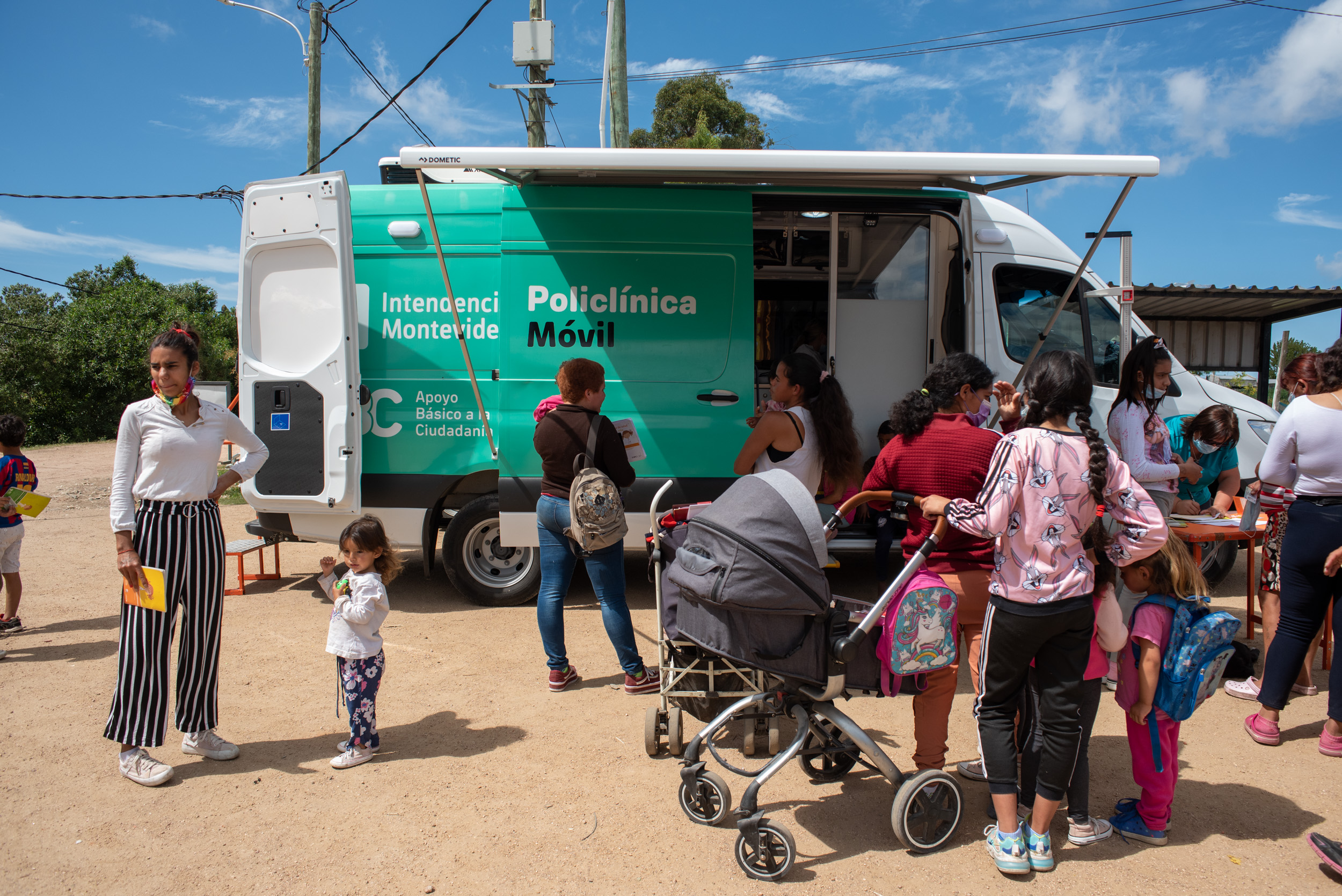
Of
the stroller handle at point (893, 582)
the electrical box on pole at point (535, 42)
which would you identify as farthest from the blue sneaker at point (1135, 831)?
the electrical box on pole at point (535, 42)

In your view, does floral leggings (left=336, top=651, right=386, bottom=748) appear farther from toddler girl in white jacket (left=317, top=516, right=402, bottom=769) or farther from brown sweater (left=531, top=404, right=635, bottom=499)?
brown sweater (left=531, top=404, right=635, bottom=499)

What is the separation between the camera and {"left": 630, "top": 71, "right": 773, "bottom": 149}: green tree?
2364cm

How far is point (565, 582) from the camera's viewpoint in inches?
165

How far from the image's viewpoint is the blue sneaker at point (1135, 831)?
2.88m

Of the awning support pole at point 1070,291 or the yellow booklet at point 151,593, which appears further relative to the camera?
the awning support pole at point 1070,291

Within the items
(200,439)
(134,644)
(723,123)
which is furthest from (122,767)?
(723,123)

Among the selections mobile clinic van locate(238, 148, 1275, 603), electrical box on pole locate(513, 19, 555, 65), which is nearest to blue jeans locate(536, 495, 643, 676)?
mobile clinic van locate(238, 148, 1275, 603)

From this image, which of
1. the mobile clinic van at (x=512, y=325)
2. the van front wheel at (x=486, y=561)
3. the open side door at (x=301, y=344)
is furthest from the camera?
the van front wheel at (x=486, y=561)

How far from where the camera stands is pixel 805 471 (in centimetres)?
410

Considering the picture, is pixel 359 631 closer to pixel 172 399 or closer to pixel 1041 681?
pixel 172 399

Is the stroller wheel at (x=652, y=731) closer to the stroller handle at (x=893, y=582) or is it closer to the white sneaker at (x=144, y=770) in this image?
the stroller handle at (x=893, y=582)

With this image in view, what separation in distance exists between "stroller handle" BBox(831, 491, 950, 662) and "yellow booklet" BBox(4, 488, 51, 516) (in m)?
5.04

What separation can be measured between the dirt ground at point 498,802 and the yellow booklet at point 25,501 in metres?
0.91

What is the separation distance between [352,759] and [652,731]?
133cm
